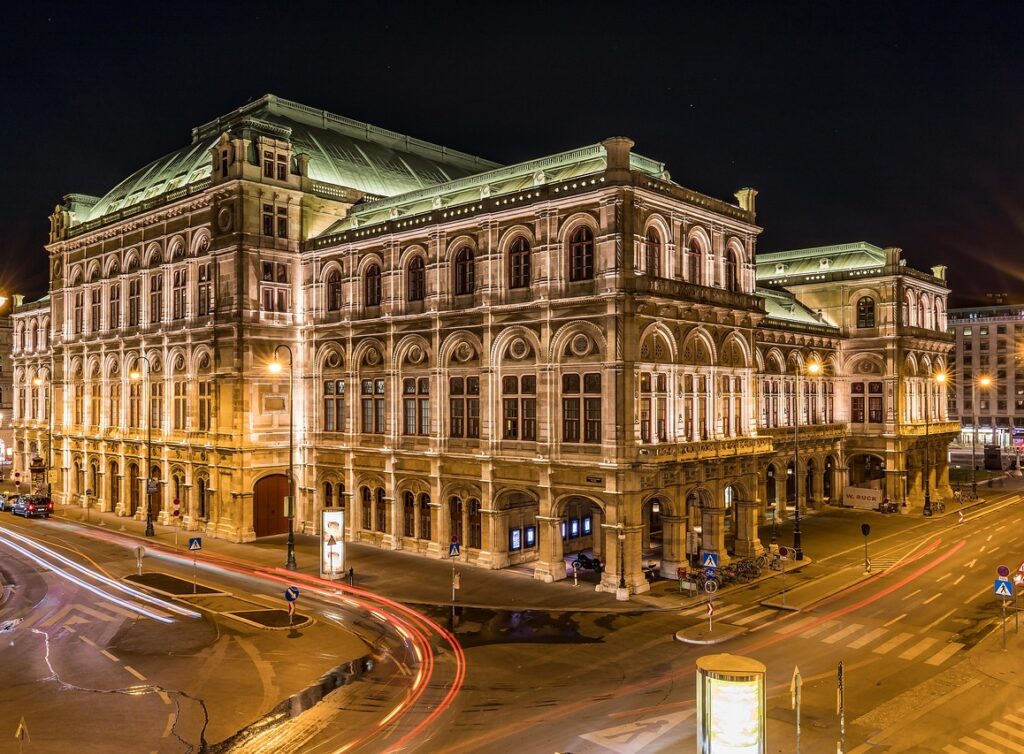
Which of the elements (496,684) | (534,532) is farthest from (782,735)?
(534,532)

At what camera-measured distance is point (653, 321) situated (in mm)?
38969

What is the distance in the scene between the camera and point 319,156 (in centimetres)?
5841

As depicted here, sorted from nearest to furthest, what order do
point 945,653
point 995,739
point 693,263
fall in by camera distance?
point 995,739 → point 945,653 → point 693,263

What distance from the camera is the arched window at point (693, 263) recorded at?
41.8m

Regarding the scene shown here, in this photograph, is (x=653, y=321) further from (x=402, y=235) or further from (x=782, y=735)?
(x=782, y=735)

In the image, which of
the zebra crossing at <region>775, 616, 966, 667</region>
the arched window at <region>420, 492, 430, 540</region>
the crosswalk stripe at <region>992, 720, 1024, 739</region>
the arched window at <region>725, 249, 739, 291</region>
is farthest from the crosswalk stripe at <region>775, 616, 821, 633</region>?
the arched window at <region>420, 492, 430, 540</region>

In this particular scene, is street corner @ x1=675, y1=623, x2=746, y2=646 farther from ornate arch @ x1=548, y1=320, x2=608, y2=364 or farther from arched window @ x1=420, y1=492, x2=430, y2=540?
arched window @ x1=420, y1=492, x2=430, y2=540

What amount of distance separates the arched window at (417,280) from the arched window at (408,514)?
11558 mm

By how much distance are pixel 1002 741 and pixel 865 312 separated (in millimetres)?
53199

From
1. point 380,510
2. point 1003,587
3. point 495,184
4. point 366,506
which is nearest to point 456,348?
point 495,184

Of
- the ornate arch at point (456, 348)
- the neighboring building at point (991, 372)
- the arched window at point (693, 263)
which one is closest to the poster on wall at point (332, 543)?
the ornate arch at point (456, 348)

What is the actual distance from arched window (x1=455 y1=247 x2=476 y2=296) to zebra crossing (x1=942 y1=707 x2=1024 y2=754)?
30.9 metres

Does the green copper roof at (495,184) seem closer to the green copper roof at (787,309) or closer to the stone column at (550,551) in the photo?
the stone column at (550,551)

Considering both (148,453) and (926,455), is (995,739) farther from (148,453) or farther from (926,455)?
(148,453)
